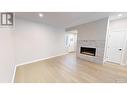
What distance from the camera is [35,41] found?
4633 millimetres

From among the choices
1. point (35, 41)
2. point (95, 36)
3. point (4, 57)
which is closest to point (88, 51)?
point (95, 36)

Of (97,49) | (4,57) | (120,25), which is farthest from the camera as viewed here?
(97,49)

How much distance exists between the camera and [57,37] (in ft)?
20.8

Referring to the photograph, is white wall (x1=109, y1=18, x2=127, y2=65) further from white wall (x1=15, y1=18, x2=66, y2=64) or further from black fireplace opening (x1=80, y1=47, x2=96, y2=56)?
white wall (x1=15, y1=18, x2=66, y2=64)

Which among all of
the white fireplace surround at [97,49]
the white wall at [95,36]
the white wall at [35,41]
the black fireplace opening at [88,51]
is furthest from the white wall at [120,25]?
the white wall at [35,41]

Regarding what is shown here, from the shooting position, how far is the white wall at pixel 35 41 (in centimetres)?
387

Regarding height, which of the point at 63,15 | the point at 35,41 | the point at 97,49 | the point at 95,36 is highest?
the point at 63,15

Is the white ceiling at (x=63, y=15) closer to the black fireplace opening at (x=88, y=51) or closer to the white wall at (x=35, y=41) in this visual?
the white wall at (x=35, y=41)

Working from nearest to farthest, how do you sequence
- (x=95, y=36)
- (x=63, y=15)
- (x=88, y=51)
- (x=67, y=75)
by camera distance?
(x=67, y=75), (x=63, y=15), (x=95, y=36), (x=88, y=51)

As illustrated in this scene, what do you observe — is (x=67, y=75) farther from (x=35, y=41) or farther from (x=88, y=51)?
(x=88, y=51)

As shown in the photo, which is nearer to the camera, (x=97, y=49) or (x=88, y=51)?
(x=97, y=49)

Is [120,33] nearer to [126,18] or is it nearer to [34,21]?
[126,18]

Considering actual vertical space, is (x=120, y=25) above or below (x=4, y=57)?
above
